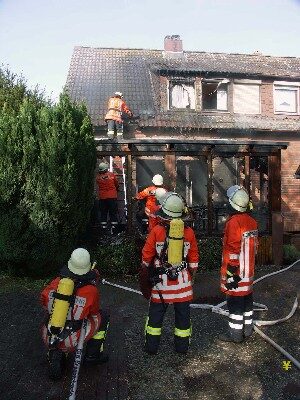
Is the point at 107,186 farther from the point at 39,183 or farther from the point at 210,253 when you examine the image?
the point at 210,253

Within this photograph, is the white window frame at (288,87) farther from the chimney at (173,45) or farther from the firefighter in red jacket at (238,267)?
the firefighter in red jacket at (238,267)

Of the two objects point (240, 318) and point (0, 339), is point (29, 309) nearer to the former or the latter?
point (0, 339)

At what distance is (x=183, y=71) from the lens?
14805 millimetres

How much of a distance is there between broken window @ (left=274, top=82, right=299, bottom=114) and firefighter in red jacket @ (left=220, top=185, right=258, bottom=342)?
12465 mm

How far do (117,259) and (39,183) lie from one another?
2.28 metres

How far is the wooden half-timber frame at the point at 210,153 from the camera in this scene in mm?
8266

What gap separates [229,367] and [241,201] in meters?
1.93

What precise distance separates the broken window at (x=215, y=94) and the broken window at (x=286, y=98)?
226cm

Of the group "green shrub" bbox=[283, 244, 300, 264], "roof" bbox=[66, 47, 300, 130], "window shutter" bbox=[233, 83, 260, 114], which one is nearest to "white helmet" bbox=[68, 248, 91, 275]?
"green shrub" bbox=[283, 244, 300, 264]

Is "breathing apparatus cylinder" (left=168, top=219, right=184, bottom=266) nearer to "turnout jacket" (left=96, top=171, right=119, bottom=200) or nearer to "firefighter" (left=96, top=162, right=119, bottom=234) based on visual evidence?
"firefighter" (left=96, top=162, right=119, bottom=234)

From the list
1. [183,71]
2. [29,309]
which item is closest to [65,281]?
[29,309]

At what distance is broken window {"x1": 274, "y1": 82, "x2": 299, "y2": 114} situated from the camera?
15.6 meters

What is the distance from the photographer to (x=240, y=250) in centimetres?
448

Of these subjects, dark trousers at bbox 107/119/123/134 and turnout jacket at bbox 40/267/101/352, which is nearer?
turnout jacket at bbox 40/267/101/352
